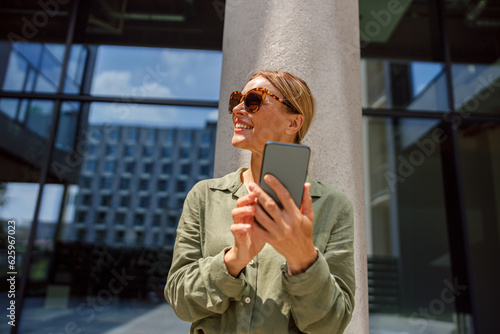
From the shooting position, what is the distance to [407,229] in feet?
30.3

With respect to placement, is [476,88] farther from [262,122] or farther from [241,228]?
[241,228]

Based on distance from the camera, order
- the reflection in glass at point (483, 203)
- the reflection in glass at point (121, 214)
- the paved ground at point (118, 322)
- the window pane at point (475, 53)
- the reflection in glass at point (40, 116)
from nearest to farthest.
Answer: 1. the paved ground at point (118, 322)
2. the reflection in glass at point (40, 116)
3. the reflection in glass at point (121, 214)
4. the reflection in glass at point (483, 203)
5. the window pane at point (475, 53)

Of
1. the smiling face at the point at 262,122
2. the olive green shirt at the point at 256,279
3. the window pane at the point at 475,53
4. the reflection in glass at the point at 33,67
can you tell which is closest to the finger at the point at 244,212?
the olive green shirt at the point at 256,279

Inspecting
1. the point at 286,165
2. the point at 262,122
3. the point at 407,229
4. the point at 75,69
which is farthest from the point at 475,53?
the point at 286,165

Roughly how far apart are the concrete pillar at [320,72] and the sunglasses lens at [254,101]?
78cm

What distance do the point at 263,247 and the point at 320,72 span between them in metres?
1.33

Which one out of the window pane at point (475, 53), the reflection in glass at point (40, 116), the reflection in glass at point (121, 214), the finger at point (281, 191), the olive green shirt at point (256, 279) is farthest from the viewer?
the window pane at point (475, 53)

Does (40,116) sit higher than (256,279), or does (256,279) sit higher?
(40,116)

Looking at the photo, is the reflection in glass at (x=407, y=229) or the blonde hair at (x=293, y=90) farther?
the reflection in glass at (x=407, y=229)

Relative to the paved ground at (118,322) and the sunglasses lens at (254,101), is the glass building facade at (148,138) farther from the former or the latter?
the sunglasses lens at (254,101)

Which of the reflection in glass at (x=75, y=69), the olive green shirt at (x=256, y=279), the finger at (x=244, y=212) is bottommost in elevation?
the olive green shirt at (x=256, y=279)

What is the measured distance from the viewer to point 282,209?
3.41 ft

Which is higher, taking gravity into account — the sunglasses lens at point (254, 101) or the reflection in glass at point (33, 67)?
the reflection in glass at point (33, 67)

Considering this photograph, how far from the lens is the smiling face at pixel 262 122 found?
4.73ft
